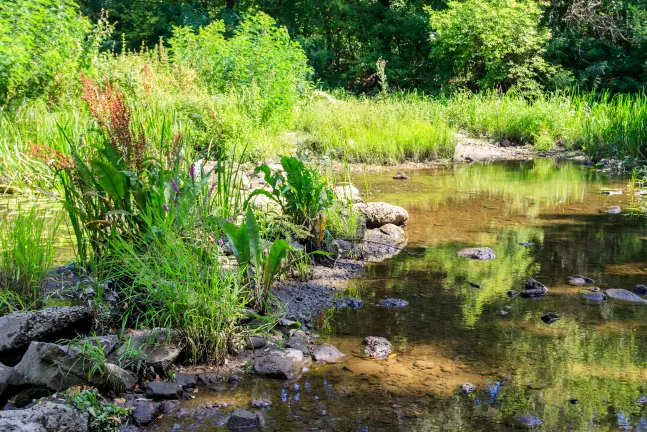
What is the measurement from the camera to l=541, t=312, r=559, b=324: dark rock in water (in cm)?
461

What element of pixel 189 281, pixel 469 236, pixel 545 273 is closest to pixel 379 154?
pixel 469 236

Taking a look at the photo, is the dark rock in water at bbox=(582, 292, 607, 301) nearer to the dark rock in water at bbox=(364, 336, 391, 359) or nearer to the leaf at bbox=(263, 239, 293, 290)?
the dark rock in water at bbox=(364, 336, 391, 359)

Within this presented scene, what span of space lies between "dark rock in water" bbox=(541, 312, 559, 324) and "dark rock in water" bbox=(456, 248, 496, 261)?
1.59 m

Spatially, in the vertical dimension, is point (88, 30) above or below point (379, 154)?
above

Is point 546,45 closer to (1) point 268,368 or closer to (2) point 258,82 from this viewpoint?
(2) point 258,82

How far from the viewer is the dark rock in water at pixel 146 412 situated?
3.25 m

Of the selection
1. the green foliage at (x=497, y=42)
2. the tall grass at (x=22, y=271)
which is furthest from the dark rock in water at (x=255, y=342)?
the green foliage at (x=497, y=42)

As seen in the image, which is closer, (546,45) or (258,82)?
(258,82)

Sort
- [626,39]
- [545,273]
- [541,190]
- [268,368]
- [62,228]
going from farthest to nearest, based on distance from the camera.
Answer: [626,39], [541,190], [62,228], [545,273], [268,368]

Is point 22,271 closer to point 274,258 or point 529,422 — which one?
point 274,258

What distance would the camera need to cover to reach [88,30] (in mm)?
12438

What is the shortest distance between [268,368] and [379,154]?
898 cm

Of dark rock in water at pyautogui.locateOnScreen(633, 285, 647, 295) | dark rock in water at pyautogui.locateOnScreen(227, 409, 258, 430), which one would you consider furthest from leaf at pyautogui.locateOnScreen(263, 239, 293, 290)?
dark rock in water at pyautogui.locateOnScreen(633, 285, 647, 295)

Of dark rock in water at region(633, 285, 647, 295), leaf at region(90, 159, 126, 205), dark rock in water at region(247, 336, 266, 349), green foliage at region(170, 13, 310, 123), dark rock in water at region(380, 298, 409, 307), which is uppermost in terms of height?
green foliage at region(170, 13, 310, 123)
